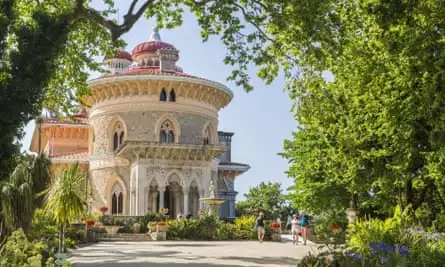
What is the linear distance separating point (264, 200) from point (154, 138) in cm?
2945

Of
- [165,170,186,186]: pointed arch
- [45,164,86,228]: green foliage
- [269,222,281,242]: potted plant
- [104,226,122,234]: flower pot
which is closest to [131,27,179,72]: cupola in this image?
[165,170,186,186]: pointed arch

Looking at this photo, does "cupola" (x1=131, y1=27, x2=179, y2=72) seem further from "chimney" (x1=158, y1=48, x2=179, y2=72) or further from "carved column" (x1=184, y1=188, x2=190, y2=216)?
"carved column" (x1=184, y1=188, x2=190, y2=216)

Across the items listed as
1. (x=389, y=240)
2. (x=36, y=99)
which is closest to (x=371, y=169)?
(x=389, y=240)

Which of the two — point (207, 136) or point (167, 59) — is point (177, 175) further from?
point (167, 59)

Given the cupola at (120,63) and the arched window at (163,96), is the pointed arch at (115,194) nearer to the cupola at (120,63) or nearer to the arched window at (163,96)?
the arched window at (163,96)

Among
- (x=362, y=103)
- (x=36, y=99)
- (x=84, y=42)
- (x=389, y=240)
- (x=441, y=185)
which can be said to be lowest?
(x=389, y=240)

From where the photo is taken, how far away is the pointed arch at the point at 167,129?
4109cm

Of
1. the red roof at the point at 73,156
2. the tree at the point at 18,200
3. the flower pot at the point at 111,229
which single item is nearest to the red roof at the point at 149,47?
the red roof at the point at 73,156

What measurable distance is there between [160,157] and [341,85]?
19763 millimetres

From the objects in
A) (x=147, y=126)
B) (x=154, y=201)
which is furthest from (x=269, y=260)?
(x=147, y=126)

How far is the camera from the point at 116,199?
42.4 meters

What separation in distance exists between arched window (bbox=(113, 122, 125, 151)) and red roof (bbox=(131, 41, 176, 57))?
25.1ft

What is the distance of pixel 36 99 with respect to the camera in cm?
1305

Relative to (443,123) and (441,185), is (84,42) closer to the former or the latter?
(443,123)
